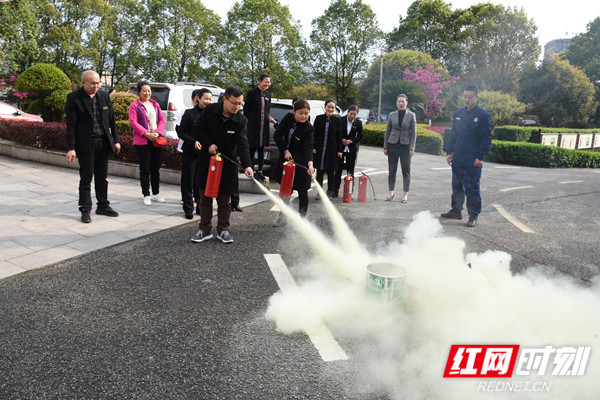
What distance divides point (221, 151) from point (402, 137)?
4134 millimetres

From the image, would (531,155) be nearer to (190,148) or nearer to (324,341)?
(190,148)

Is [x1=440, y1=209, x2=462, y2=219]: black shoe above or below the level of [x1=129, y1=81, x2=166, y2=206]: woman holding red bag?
below

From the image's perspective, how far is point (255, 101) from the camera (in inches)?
321

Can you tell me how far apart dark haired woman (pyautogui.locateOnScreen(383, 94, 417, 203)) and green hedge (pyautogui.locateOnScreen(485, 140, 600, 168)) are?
13472mm

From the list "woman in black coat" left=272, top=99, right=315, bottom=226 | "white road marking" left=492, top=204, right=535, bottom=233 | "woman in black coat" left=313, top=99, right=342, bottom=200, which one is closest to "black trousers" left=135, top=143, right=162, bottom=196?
"woman in black coat" left=272, top=99, right=315, bottom=226

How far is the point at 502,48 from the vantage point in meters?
45.3

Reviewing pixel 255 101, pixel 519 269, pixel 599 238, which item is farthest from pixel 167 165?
pixel 599 238

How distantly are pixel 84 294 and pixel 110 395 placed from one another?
1.60m

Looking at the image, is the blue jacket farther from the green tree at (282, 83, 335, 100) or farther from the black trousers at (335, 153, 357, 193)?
the green tree at (282, 83, 335, 100)

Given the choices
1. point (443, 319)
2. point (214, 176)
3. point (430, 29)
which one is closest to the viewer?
point (443, 319)

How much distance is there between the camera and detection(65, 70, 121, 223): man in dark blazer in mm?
6082

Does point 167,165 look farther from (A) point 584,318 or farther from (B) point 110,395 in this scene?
(A) point 584,318

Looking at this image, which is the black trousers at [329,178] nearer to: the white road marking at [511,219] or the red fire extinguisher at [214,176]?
the red fire extinguisher at [214,176]

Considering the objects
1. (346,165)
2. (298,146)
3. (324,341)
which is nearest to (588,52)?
(346,165)
